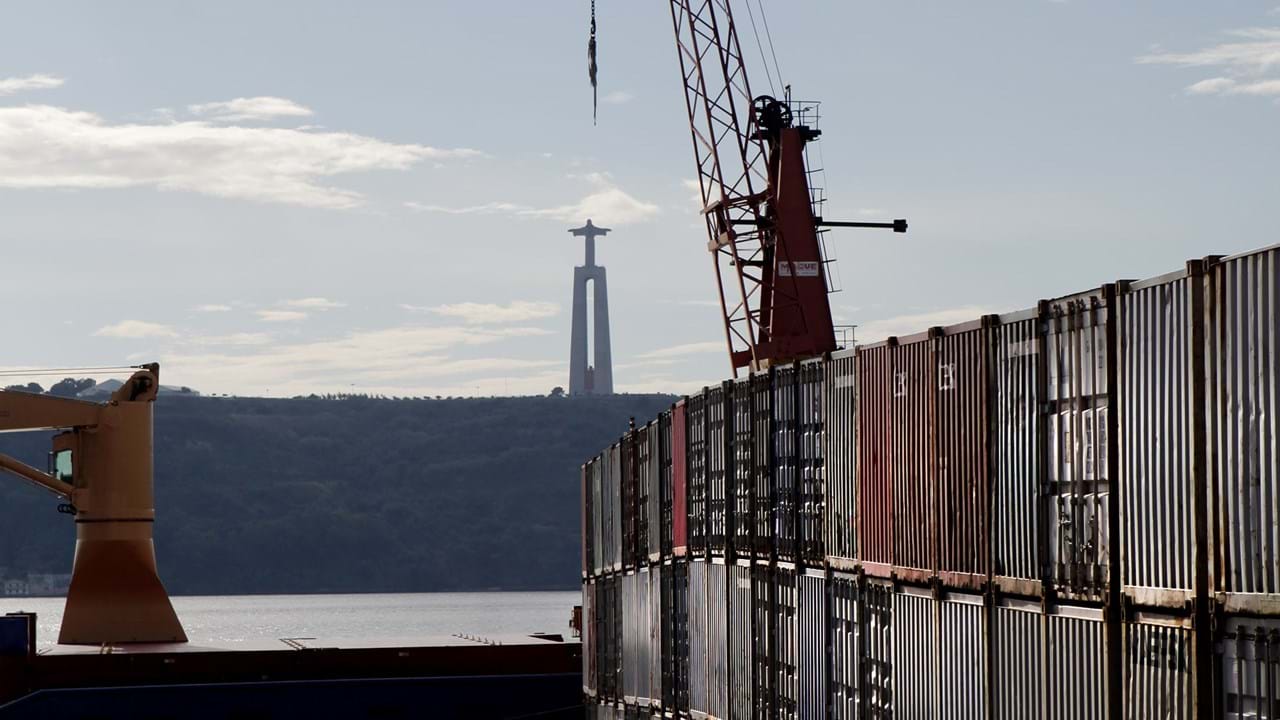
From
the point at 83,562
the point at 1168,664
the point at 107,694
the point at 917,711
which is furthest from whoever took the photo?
the point at 83,562

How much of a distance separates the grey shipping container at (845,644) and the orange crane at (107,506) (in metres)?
30.0

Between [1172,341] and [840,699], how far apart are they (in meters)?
9.36

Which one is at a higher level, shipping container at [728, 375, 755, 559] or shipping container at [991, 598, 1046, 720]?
shipping container at [728, 375, 755, 559]

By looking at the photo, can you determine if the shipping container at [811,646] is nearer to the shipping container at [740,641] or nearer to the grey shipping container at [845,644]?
the grey shipping container at [845,644]

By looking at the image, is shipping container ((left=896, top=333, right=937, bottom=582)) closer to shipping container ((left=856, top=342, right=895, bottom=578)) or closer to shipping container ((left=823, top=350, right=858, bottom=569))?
shipping container ((left=856, top=342, right=895, bottom=578))

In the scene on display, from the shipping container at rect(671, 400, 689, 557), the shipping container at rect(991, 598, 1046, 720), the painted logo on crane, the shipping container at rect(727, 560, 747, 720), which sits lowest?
the shipping container at rect(727, 560, 747, 720)

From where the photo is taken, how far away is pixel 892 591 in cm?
2191

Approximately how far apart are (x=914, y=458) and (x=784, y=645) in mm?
5310

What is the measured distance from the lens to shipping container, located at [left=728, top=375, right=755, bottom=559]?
94.1 feet

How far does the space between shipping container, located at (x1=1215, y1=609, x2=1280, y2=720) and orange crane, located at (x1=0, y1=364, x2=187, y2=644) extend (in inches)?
1542

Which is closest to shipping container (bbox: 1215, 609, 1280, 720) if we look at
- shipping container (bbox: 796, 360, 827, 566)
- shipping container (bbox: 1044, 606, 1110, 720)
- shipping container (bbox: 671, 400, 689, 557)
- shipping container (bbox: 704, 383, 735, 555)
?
shipping container (bbox: 1044, 606, 1110, 720)

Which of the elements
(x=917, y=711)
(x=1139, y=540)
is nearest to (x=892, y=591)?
(x=917, y=711)

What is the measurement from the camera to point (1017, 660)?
18359 millimetres

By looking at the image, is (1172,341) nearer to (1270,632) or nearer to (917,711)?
(1270,632)
